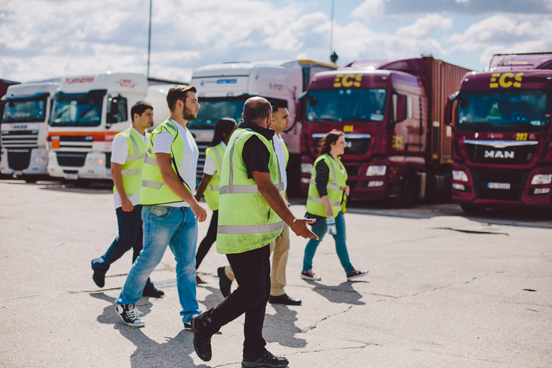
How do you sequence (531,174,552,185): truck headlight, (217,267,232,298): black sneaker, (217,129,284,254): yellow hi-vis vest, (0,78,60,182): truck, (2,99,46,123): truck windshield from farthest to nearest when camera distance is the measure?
(2,99,46,123): truck windshield
(0,78,60,182): truck
(531,174,552,185): truck headlight
(217,267,232,298): black sneaker
(217,129,284,254): yellow hi-vis vest

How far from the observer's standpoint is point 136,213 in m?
5.69

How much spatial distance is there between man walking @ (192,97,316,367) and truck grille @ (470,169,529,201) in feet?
31.7

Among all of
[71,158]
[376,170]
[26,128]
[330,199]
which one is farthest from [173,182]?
[26,128]

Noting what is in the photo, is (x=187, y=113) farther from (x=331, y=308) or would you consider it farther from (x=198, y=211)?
(x=331, y=308)

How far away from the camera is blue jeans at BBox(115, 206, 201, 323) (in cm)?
464

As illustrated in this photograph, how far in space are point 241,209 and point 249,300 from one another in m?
0.56

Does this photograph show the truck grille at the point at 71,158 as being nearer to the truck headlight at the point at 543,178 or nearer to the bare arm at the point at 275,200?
the truck headlight at the point at 543,178

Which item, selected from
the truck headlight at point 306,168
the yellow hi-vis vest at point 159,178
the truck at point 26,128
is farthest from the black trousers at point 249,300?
the truck at point 26,128

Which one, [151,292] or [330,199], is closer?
[151,292]

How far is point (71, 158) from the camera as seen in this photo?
18.2 meters

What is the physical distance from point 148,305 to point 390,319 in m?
2.07

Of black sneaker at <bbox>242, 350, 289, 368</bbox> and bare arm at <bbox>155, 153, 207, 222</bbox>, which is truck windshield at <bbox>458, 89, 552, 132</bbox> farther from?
black sneaker at <bbox>242, 350, 289, 368</bbox>

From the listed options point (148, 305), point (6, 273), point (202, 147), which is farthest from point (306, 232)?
point (202, 147)

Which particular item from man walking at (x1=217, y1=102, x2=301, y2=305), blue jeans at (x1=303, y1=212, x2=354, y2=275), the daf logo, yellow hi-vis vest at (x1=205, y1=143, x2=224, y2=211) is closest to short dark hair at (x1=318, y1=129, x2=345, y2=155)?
blue jeans at (x1=303, y1=212, x2=354, y2=275)
